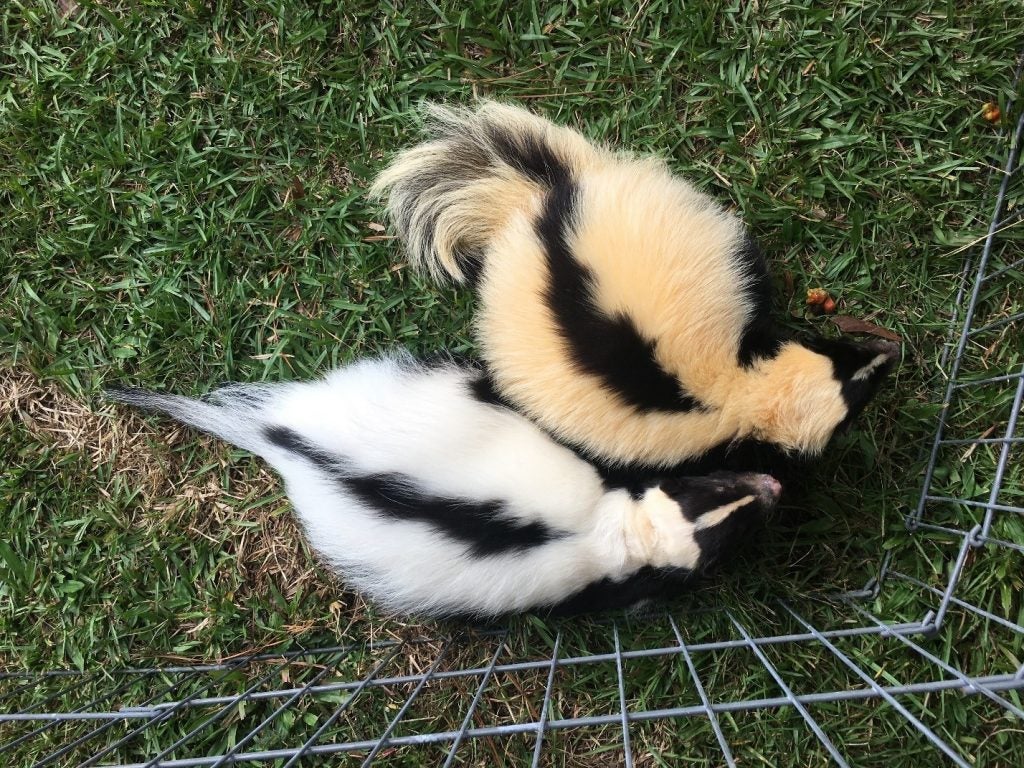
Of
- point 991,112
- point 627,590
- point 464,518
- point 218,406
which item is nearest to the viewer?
point 464,518

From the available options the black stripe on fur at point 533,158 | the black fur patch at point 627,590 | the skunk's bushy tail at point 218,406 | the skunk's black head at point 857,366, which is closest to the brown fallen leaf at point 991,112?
the skunk's black head at point 857,366

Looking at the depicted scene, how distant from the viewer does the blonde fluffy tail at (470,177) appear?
2.73m

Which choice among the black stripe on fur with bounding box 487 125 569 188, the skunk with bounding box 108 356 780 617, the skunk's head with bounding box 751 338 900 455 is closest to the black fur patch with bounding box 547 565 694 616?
the skunk with bounding box 108 356 780 617

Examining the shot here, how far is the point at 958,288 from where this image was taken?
2.97 m

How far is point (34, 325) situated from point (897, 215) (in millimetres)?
3636

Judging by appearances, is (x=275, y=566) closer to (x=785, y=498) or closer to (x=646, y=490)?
(x=646, y=490)

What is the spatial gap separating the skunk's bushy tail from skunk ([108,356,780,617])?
0.19 m

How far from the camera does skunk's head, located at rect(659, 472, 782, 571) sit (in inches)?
101

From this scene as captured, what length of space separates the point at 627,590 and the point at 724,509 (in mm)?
482

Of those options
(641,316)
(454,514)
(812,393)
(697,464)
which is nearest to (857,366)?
(812,393)

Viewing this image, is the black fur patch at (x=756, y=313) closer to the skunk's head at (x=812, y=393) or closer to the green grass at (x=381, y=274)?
the skunk's head at (x=812, y=393)

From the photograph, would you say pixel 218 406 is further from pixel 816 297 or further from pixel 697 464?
pixel 816 297

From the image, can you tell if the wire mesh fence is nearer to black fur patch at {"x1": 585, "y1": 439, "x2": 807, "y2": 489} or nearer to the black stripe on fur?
black fur patch at {"x1": 585, "y1": 439, "x2": 807, "y2": 489}

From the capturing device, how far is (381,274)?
3141 millimetres
